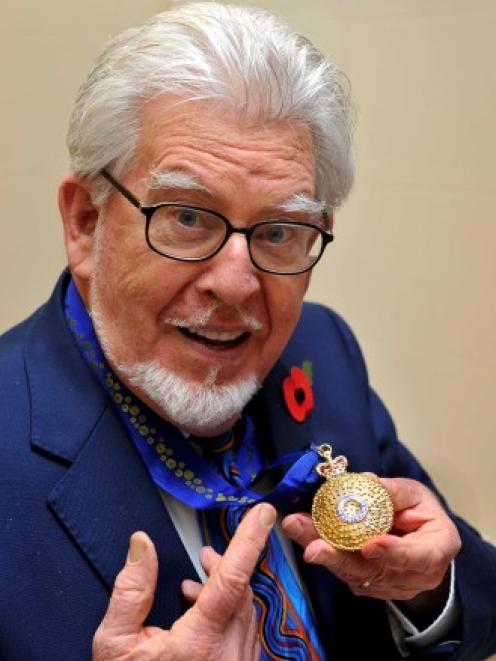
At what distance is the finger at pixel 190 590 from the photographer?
1108mm

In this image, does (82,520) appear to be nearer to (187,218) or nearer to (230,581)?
(230,581)

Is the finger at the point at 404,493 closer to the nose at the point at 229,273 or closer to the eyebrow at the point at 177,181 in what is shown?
the nose at the point at 229,273

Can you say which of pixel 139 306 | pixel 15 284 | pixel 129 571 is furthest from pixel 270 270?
pixel 15 284

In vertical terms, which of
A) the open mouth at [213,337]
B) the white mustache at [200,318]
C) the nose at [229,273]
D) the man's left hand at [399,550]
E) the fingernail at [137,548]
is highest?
the nose at [229,273]

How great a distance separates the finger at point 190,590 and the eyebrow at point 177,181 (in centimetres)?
53

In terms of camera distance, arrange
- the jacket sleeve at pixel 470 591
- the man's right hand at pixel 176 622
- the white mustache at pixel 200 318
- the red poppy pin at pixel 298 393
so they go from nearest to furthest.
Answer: the man's right hand at pixel 176 622 → the white mustache at pixel 200 318 → the jacket sleeve at pixel 470 591 → the red poppy pin at pixel 298 393

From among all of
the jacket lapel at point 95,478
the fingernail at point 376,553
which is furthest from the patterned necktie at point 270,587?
the fingernail at point 376,553

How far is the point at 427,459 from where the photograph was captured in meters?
2.46

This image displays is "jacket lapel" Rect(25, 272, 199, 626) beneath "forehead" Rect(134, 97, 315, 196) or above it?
beneath

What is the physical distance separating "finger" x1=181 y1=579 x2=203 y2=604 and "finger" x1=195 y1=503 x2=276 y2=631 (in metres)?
0.14

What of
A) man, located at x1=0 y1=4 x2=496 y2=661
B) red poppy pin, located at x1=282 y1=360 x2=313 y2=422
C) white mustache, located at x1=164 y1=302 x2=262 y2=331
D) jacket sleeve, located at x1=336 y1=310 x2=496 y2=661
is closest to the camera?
man, located at x1=0 y1=4 x2=496 y2=661

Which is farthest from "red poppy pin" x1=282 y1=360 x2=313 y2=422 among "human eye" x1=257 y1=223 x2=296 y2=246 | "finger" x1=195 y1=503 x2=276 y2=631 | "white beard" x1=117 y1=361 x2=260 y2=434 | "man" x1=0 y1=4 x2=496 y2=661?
"finger" x1=195 y1=503 x2=276 y2=631

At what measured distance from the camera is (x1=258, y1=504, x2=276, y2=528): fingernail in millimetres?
991

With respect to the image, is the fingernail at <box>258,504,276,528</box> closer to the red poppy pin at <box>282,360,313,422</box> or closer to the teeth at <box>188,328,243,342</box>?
the teeth at <box>188,328,243,342</box>
